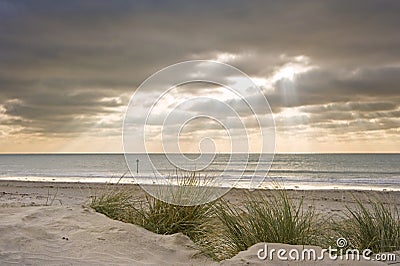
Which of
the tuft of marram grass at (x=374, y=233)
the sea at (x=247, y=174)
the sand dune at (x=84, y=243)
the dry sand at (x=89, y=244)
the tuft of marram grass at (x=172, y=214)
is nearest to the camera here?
the dry sand at (x=89, y=244)

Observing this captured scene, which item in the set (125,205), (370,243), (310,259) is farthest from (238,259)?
(125,205)

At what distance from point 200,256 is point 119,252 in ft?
2.95

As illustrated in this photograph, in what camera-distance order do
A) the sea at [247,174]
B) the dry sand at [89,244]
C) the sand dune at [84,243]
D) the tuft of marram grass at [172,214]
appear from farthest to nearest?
the sea at [247,174]
the tuft of marram grass at [172,214]
the sand dune at [84,243]
the dry sand at [89,244]

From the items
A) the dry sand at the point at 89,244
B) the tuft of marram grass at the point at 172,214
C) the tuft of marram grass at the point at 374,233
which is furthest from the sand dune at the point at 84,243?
the tuft of marram grass at the point at 374,233

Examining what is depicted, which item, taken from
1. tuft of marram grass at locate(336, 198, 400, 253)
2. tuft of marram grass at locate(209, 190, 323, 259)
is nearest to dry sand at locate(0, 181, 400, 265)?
tuft of marram grass at locate(209, 190, 323, 259)

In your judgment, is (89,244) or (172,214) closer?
(89,244)

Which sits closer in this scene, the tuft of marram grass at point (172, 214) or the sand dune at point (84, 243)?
the sand dune at point (84, 243)

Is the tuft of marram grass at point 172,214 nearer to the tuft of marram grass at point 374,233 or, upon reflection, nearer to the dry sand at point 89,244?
the dry sand at point 89,244

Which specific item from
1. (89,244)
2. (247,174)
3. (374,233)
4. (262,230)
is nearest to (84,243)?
(89,244)

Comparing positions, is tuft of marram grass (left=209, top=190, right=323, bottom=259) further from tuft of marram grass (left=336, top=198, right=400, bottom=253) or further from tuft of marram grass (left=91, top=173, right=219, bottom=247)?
tuft of marram grass (left=91, top=173, right=219, bottom=247)

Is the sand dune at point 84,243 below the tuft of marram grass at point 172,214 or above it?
below

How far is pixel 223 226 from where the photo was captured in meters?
5.76

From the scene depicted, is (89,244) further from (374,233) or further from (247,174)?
(247,174)

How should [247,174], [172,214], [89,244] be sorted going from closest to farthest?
[89,244]
[172,214]
[247,174]
